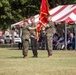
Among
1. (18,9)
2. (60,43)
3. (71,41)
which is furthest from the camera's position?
(18,9)

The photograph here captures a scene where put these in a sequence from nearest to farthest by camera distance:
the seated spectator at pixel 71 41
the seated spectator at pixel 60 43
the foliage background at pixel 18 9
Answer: the seated spectator at pixel 71 41
the seated spectator at pixel 60 43
the foliage background at pixel 18 9

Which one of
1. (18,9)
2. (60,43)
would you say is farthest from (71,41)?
(18,9)

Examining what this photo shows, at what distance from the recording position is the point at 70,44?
29.8m

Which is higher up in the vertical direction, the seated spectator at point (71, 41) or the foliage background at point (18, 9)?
the foliage background at point (18, 9)

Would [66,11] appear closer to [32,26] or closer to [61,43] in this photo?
[61,43]

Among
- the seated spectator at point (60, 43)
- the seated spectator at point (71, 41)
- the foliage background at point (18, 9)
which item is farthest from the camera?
the foliage background at point (18, 9)

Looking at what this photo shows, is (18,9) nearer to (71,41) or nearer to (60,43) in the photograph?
(60,43)

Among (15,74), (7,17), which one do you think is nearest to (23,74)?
(15,74)

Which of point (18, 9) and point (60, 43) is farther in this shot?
point (18, 9)

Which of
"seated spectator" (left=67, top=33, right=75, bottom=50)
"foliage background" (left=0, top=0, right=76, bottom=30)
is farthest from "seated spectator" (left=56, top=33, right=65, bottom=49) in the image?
"foliage background" (left=0, top=0, right=76, bottom=30)

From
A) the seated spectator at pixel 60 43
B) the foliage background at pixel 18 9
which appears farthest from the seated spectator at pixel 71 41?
the foliage background at pixel 18 9

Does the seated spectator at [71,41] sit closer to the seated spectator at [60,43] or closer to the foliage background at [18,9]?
the seated spectator at [60,43]

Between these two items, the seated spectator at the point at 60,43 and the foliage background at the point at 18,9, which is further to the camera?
the foliage background at the point at 18,9

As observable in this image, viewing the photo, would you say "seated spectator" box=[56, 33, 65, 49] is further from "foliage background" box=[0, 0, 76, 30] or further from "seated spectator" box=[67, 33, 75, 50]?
"foliage background" box=[0, 0, 76, 30]
